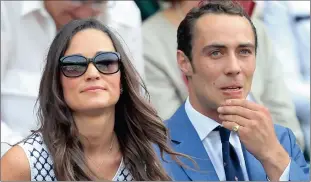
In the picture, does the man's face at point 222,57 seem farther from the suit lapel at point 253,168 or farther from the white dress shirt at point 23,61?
the white dress shirt at point 23,61

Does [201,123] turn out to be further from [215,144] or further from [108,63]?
[108,63]

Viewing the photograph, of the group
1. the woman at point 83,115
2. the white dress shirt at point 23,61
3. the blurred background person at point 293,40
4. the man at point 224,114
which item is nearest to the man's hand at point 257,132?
the man at point 224,114

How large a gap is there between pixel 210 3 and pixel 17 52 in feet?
2.73

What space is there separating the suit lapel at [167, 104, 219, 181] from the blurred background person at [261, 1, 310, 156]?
684 mm

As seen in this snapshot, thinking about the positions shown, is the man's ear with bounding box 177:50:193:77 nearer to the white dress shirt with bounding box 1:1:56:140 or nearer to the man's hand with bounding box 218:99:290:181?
the man's hand with bounding box 218:99:290:181

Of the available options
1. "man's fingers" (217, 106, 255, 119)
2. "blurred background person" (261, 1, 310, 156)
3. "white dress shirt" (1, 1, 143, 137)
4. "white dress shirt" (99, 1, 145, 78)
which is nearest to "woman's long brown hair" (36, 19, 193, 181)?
"man's fingers" (217, 106, 255, 119)

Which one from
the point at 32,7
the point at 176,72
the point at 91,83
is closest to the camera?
the point at 91,83

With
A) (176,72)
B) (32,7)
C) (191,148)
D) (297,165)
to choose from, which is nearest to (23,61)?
(32,7)

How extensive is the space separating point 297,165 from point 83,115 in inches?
22.5

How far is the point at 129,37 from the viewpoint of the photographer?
2506mm

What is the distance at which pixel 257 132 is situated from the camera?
191cm

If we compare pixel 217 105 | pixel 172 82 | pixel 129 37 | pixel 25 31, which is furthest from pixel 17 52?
pixel 217 105

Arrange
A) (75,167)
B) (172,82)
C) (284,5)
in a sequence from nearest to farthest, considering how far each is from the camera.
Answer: (75,167)
(172,82)
(284,5)

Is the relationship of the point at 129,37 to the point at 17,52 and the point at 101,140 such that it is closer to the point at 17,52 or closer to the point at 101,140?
the point at 17,52
